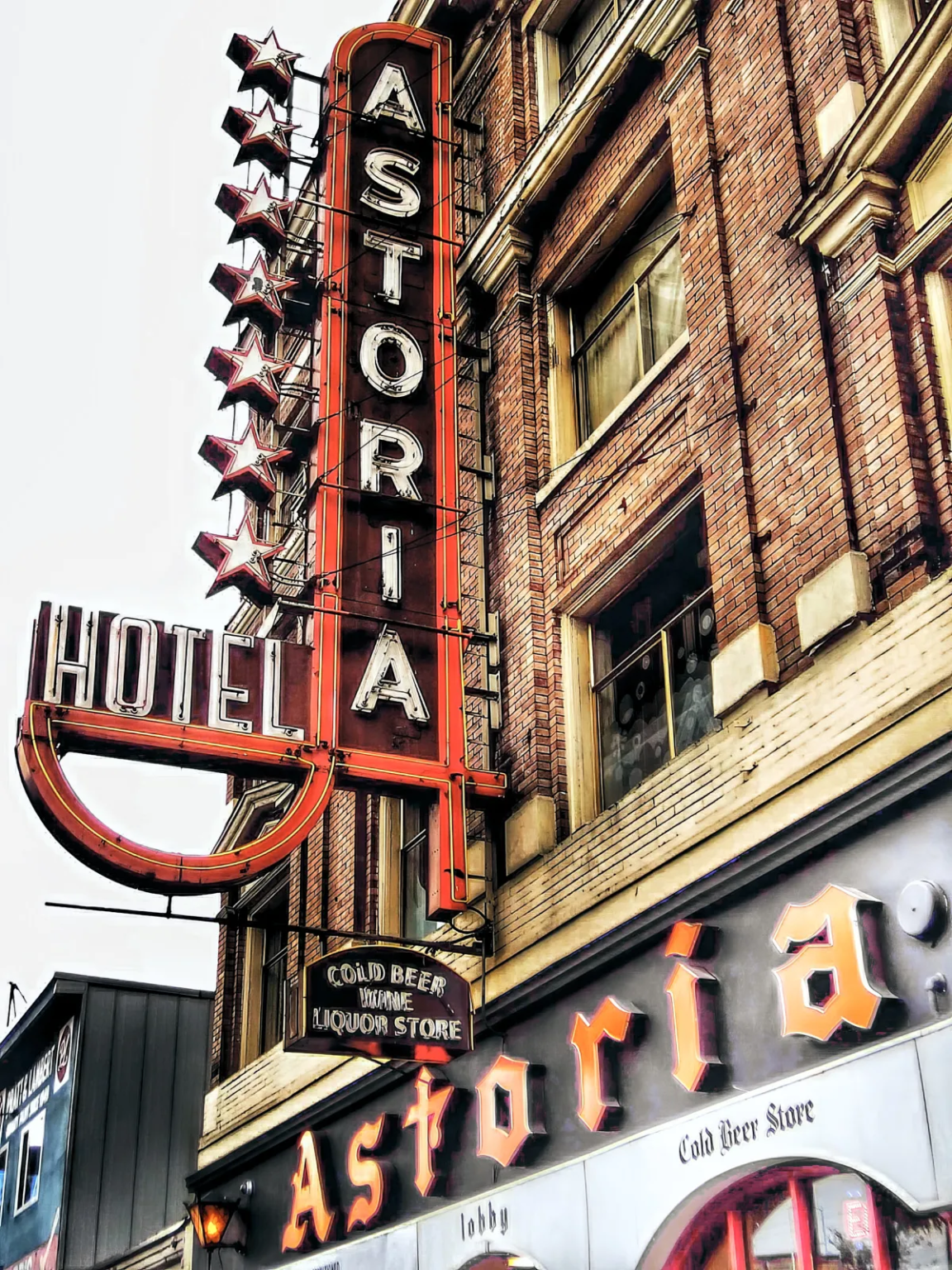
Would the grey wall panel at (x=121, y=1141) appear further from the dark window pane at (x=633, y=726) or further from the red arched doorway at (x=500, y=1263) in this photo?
the dark window pane at (x=633, y=726)

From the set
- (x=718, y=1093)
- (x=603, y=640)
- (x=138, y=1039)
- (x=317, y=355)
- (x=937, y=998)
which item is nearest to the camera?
(x=937, y=998)

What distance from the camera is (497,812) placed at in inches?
503

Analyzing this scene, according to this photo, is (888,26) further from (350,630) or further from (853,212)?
(350,630)

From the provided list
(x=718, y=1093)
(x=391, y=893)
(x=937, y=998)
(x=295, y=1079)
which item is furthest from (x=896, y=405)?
(x=295, y=1079)

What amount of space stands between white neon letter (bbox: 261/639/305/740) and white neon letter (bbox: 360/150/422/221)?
4.91 m

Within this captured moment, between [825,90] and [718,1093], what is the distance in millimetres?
6727

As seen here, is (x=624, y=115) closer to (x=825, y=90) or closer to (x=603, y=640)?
(x=825, y=90)

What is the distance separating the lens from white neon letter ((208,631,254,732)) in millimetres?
11594

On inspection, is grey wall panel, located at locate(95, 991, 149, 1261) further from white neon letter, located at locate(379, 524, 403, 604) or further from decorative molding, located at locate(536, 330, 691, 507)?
decorative molding, located at locate(536, 330, 691, 507)

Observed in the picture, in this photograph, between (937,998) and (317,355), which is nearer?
(937,998)

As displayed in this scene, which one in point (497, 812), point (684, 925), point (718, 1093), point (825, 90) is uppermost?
point (825, 90)

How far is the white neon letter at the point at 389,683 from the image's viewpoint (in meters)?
12.1

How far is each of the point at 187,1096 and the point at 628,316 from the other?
1550cm

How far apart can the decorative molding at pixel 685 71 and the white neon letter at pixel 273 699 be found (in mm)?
5580
